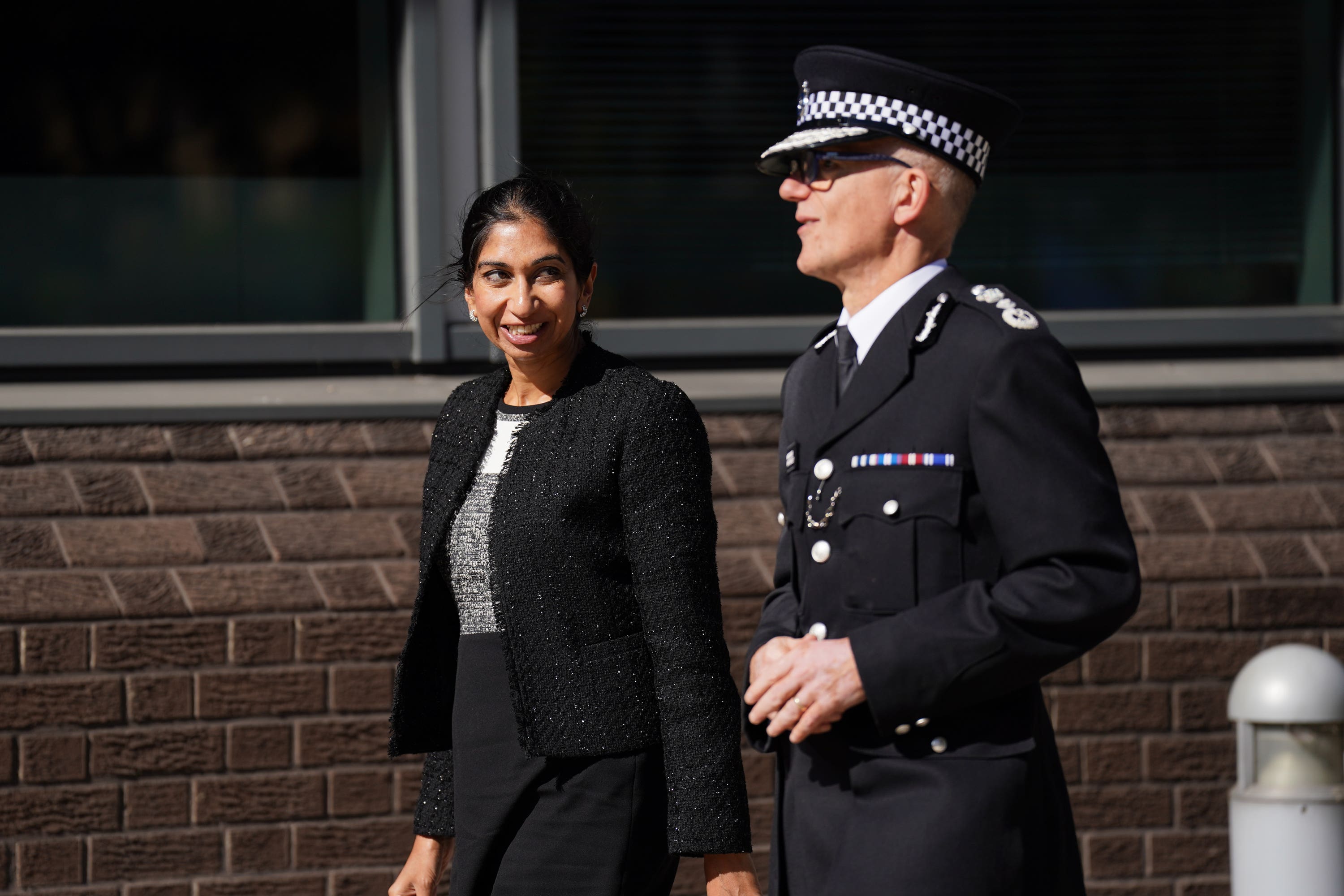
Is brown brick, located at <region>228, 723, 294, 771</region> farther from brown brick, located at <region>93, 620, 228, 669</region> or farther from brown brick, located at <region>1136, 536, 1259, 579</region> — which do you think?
brown brick, located at <region>1136, 536, 1259, 579</region>

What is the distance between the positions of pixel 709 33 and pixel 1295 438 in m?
2.28

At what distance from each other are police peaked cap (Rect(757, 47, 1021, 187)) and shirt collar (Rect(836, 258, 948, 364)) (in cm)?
16

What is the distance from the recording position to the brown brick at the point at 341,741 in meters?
4.81

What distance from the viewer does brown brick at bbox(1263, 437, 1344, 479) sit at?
516 centimetres

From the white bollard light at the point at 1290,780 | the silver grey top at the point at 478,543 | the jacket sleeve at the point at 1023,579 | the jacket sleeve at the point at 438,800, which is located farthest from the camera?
the white bollard light at the point at 1290,780

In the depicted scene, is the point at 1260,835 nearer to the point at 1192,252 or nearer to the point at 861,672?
the point at 861,672

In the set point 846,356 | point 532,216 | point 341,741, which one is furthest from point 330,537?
point 846,356

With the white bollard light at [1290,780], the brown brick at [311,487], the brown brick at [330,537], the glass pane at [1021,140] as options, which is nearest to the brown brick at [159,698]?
the brown brick at [330,537]

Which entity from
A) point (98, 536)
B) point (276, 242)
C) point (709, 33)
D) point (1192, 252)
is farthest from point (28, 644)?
point (1192, 252)

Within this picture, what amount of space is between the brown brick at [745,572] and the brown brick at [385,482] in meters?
0.94

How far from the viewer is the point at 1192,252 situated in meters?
5.50

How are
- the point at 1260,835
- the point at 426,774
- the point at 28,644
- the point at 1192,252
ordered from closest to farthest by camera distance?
the point at 426,774 < the point at 1260,835 < the point at 28,644 < the point at 1192,252

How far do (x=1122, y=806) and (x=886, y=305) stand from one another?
10.8 ft

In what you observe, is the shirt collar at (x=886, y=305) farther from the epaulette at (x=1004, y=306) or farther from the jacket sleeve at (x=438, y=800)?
the jacket sleeve at (x=438, y=800)
